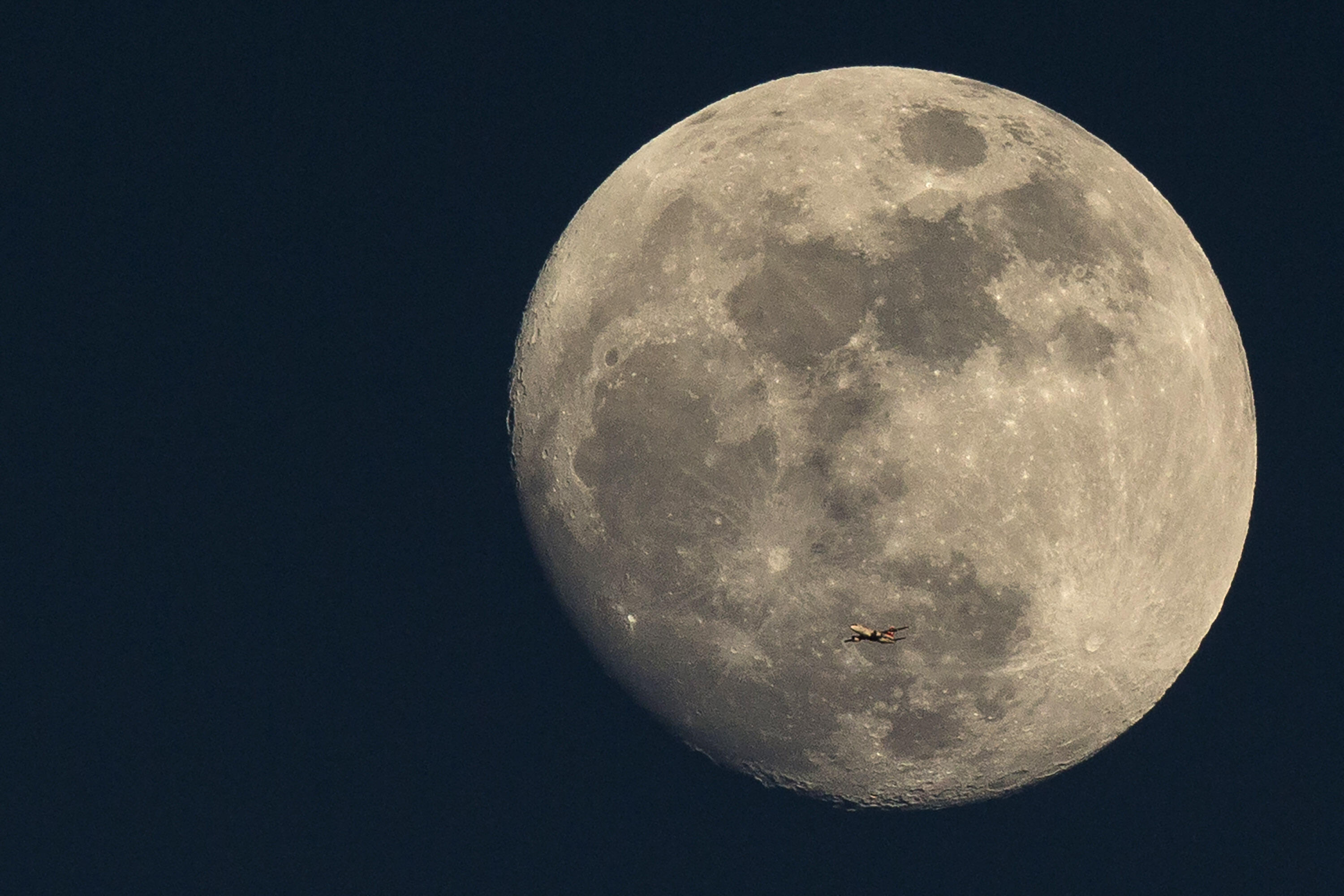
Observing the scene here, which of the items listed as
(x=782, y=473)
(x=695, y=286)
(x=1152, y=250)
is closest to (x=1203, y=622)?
(x=1152, y=250)

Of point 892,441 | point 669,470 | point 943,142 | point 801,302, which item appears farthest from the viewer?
point 943,142

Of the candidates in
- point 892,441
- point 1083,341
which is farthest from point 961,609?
point 1083,341

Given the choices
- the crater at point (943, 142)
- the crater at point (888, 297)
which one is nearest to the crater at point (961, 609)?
the crater at point (888, 297)

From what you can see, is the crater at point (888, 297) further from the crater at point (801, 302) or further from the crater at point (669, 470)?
the crater at point (669, 470)

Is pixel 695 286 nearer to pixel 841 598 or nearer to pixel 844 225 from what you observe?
pixel 844 225

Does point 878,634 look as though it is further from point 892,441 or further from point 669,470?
point 669,470

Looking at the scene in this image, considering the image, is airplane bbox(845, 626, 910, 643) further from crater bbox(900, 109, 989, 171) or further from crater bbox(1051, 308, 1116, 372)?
crater bbox(900, 109, 989, 171)
